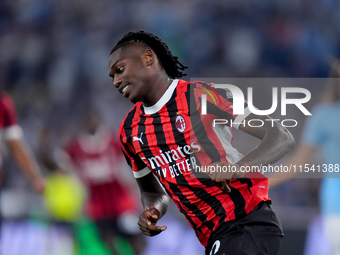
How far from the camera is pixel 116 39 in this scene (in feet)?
33.9

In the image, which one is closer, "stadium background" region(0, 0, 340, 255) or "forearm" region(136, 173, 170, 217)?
"forearm" region(136, 173, 170, 217)

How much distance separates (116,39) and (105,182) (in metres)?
3.67

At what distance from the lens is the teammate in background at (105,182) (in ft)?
24.0

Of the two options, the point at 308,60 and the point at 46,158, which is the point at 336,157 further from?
the point at 308,60

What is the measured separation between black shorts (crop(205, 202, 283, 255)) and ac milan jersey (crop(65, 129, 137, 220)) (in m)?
4.65

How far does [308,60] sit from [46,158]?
4.94 metres

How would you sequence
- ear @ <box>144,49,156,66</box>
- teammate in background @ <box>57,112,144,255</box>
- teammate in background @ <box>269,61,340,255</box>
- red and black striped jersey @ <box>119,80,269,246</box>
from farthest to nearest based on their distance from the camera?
teammate in background @ <box>57,112,144,255</box>
teammate in background @ <box>269,61,340,255</box>
ear @ <box>144,49,156,66</box>
red and black striped jersey @ <box>119,80,269,246</box>

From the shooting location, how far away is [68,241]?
22.8 feet

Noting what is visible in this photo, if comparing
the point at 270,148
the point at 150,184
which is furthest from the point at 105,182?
the point at 270,148

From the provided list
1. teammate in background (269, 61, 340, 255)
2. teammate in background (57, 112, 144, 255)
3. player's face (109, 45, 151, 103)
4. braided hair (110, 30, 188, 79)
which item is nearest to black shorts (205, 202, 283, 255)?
player's face (109, 45, 151, 103)

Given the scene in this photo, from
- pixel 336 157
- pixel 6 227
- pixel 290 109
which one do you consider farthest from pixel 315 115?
pixel 6 227

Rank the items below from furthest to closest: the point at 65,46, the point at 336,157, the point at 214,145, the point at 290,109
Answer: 1. the point at 65,46
2. the point at 290,109
3. the point at 336,157
4. the point at 214,145

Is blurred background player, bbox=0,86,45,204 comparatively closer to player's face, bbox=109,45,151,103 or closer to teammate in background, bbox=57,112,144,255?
teammate in background, bbox=57,112,144,255

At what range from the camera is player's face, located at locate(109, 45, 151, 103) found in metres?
3.00
